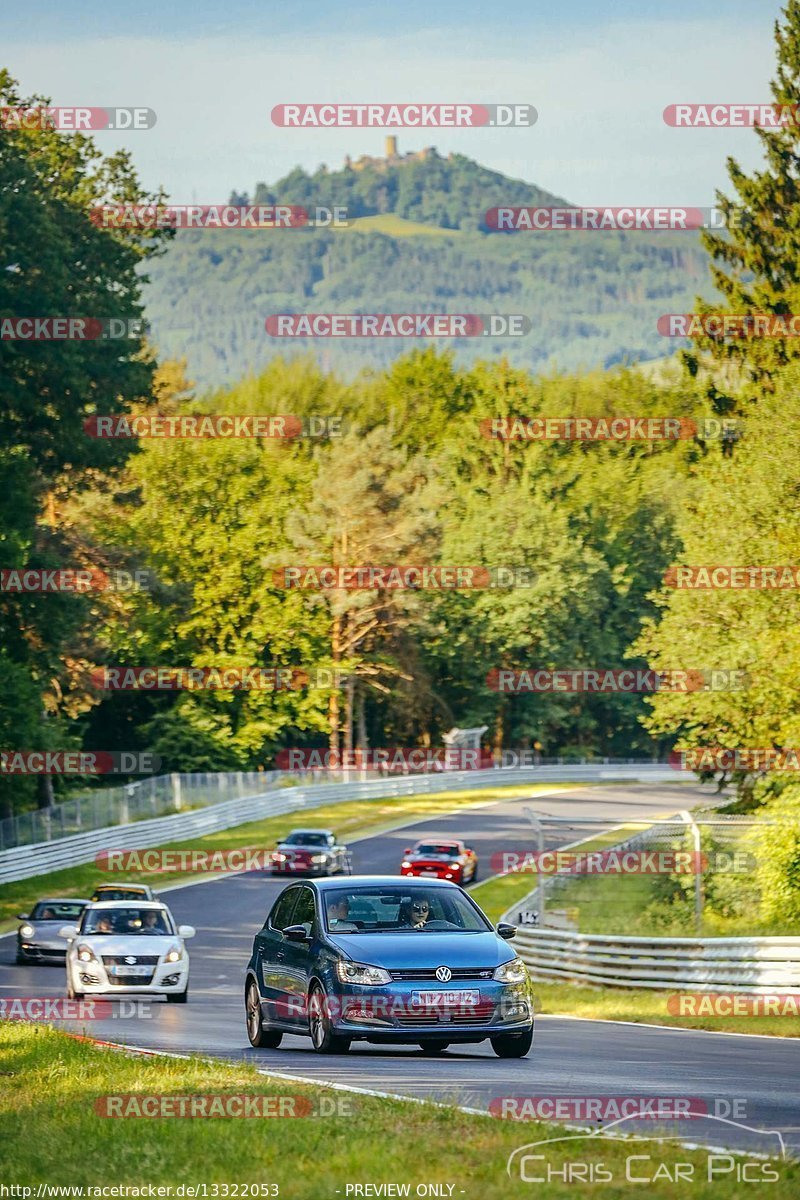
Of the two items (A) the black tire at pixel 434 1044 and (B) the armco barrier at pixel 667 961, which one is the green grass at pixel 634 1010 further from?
(A) the black tire at pixel 434 1044

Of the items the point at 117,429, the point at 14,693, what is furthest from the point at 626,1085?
the point at 117,429

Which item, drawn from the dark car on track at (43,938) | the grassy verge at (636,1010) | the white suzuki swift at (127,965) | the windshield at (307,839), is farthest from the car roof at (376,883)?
the windshield at (307,839)

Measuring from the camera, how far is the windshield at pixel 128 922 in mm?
24938

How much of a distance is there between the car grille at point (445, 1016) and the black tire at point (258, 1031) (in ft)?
7.78

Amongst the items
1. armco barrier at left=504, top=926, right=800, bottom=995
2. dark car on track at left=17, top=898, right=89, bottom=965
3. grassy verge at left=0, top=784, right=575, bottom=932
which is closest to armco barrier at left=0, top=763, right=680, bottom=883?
grassy verge at left=0, top=784, right=575, bottom=932

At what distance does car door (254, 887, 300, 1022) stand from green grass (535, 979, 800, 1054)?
155 inches

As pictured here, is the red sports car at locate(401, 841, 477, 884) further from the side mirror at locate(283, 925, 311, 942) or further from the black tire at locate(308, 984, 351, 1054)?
the black tire at locate(308, 984, 351, 1054)

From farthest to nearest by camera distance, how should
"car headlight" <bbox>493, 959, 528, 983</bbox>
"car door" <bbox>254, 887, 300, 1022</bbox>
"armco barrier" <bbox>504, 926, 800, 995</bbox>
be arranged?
1. "armco barrier" <bbox>504, 926, 800, 995</bbox>
2. "car door" <bbox>254, 887, 300, 1022</bbox>
3. "car headlight" <bbox>493, 959, 528, 983</bbox>

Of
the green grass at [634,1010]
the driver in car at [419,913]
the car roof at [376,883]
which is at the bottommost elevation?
the green grass at [634,1010]

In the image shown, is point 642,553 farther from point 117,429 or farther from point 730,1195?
point 730,1195

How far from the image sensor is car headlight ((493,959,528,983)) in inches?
577

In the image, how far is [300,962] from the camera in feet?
51.2

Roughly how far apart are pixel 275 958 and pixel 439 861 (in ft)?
107

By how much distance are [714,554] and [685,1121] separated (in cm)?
3229
